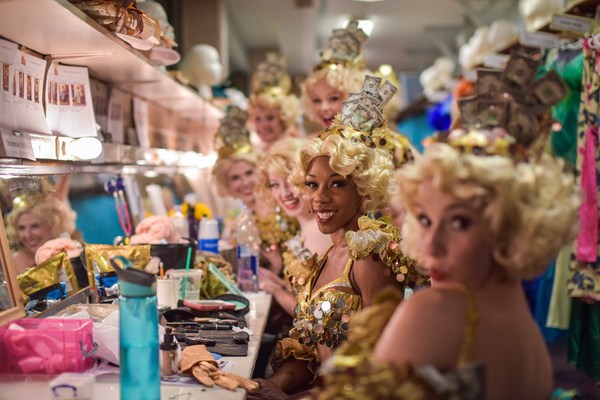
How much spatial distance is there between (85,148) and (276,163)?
1.16m

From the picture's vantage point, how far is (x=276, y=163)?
372 centimetres

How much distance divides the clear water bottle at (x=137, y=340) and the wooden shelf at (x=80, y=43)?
0.98 m

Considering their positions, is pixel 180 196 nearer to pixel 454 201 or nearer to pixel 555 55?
pixel 555 55

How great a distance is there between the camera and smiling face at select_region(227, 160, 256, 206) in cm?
466

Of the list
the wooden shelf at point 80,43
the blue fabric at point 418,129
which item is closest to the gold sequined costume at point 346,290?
the wooden shelf at point 80,43

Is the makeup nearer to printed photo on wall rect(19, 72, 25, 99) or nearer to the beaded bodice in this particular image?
the beaded bodice

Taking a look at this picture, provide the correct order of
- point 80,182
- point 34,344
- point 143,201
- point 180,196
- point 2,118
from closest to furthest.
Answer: point 34,344 < point 2,118 < point 80,182 < point 143,201 < point 180,196

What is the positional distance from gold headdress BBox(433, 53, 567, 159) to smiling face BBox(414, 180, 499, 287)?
14 cm

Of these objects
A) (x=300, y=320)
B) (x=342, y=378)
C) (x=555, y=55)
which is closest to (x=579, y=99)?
(x=555, y=55)

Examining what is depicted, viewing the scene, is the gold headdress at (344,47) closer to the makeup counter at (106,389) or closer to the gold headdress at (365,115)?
the gold headdress at (365,115)

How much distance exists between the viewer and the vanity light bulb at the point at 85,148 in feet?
9.68

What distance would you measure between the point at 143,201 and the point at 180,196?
1.13m

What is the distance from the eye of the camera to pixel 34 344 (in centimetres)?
193

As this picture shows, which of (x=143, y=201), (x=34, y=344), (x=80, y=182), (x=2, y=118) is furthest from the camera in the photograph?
(x=143, y=201)
